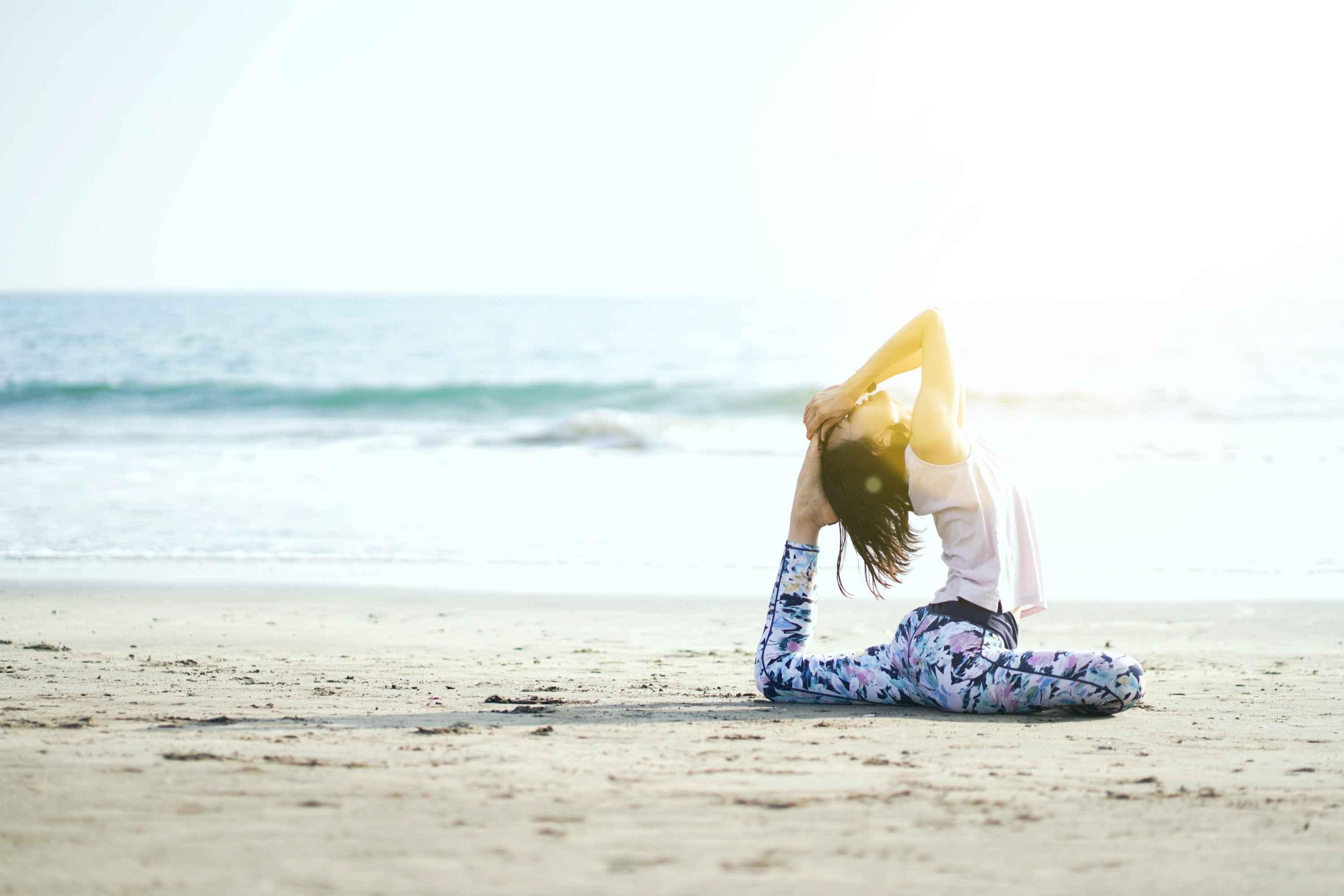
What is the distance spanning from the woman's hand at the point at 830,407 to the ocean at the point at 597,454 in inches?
134

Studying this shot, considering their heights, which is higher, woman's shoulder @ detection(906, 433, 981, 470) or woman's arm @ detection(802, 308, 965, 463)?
woman's arm @ detection(802, 308, 965, 463)

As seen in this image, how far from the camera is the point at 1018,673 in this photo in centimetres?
388

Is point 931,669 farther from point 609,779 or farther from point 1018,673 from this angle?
point 609,779

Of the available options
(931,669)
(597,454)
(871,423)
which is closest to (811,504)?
(871,423)

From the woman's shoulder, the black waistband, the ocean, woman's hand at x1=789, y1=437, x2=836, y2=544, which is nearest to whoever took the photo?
the woman's shoulder

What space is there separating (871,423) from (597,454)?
13593 millimetres

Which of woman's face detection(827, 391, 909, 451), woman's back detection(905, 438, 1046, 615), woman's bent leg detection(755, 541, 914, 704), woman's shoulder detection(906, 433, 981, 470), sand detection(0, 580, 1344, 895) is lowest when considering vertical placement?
sand detection(0, 580, 1344, 895)

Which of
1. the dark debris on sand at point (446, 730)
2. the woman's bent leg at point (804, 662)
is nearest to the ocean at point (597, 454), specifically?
the woman's bent leg at point (804, 662)

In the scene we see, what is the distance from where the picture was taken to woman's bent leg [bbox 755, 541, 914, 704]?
414cm

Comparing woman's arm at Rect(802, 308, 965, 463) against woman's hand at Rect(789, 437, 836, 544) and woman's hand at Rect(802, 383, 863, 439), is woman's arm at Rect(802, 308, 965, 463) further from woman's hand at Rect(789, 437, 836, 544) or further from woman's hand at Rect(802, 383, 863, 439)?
woman's hand at Rect(789, 437, 836, 544)

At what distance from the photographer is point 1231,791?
3.07m

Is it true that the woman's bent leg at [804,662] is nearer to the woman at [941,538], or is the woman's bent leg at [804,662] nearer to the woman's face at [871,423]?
the woman at [941,538]

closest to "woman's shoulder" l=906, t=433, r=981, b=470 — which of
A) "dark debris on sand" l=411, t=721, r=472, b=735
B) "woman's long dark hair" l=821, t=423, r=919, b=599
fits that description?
"woman's long dark hair" l=821, t=423, r=919, b=599

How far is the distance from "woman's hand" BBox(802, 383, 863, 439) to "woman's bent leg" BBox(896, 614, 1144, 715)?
2.42 ft
